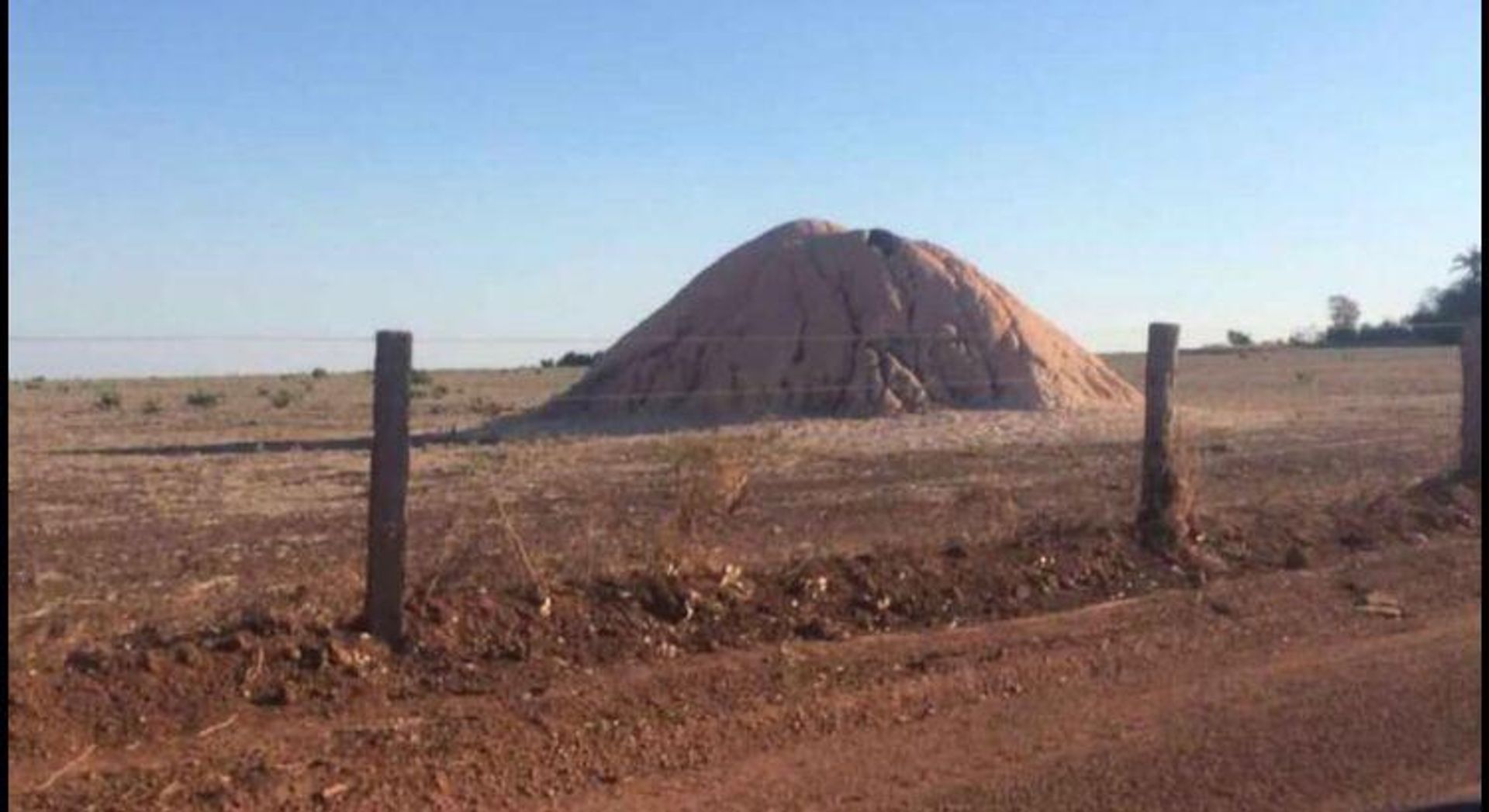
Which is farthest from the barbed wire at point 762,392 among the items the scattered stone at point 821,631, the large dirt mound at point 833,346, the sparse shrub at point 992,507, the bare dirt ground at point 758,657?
the scattered stone at point 821,631

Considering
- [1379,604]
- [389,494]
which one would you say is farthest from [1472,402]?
[389,494]

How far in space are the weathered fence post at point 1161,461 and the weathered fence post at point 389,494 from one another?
19.1 feet

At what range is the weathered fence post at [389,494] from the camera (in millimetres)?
10023

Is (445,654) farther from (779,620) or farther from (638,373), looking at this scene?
(638,373)

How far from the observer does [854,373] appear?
3409 centimetres

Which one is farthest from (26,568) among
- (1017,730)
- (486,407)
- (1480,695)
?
(486,407)

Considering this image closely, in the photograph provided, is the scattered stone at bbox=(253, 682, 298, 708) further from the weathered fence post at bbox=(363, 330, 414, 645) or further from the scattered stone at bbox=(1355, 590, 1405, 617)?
the scattered stone at bbox=(1355, 590, 1405, 617)

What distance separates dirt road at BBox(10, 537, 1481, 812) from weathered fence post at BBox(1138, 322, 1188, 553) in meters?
2.37

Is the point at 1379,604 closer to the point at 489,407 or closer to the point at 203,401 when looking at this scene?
the point at 489,407

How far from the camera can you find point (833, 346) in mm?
34781

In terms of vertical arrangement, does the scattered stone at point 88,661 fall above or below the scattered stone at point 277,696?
above

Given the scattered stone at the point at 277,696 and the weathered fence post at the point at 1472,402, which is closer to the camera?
the scattered stone at the point at 277,696

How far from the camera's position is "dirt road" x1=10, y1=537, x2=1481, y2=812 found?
802 centimetres

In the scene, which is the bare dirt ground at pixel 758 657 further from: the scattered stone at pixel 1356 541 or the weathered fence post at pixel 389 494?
the weathered fence post at pixel 389 494
